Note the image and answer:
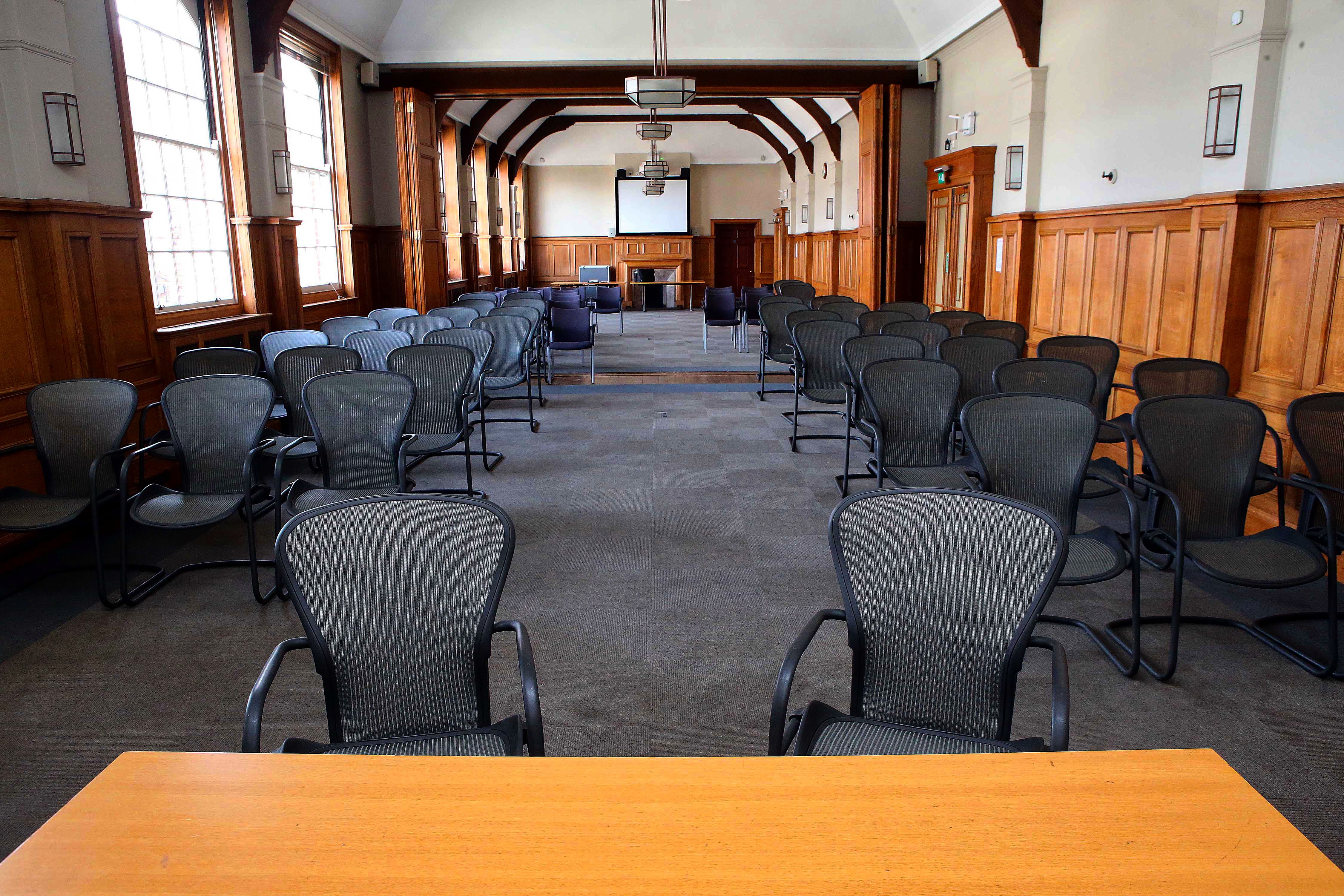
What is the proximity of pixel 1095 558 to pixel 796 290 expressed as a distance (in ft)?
28.8

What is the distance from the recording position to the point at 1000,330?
6.11m

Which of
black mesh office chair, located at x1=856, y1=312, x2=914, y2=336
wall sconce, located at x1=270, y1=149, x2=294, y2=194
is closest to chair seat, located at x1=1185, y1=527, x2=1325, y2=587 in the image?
black mesh office chair, located at x1=856, y1=312, x2=914, y2=336

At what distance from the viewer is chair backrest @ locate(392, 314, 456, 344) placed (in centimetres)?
668

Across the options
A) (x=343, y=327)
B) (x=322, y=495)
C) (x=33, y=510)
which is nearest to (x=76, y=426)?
(x=33, y=510)

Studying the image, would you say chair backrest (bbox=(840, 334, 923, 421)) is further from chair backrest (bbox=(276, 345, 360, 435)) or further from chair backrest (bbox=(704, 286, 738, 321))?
chair backrest (bbox=(704, 286, 738, 321))

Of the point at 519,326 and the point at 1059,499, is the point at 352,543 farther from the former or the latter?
the point at 519,326

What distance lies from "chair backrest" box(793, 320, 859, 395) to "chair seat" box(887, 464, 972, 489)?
2.09 m

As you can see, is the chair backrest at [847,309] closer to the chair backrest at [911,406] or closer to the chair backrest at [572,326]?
the chair backrest at [572,326]

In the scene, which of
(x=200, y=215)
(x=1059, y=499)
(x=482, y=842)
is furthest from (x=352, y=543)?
(x=200, y=215)

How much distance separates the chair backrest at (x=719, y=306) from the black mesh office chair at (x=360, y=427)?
826 centimetres

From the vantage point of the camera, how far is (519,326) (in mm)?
6949

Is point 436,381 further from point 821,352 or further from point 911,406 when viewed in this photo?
point 821,352

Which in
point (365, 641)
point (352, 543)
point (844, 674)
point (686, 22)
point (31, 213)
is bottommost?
point (844, 674)

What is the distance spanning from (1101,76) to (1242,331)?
2760 millimetres
